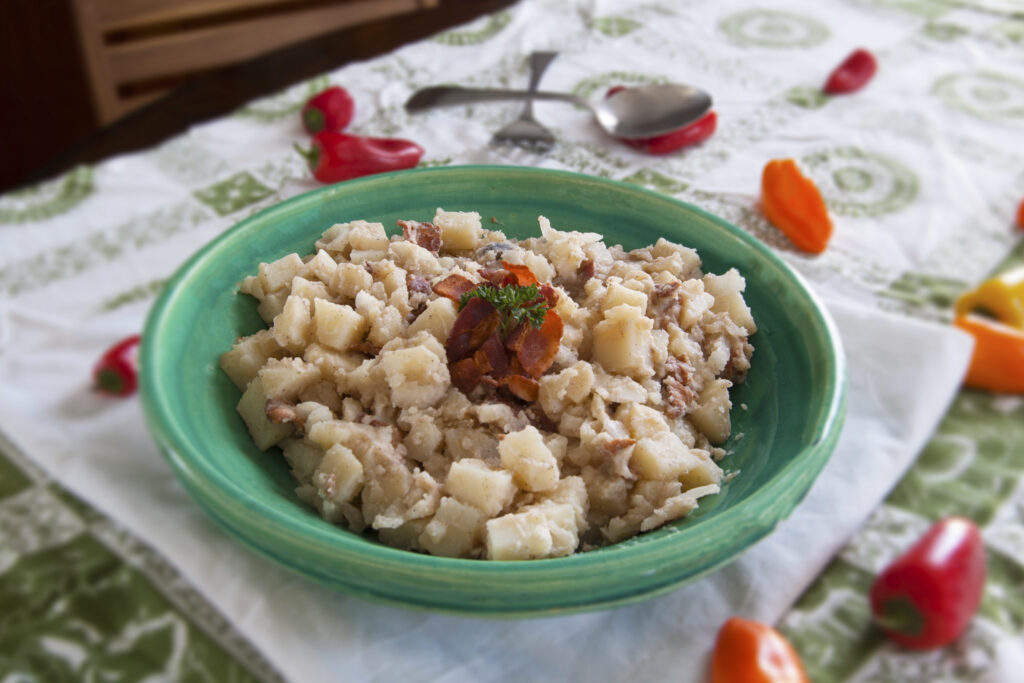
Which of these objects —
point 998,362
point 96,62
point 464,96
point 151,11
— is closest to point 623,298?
point 998,362

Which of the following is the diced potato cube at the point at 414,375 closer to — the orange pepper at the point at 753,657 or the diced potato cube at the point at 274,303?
the diced potato cube at the point at 274,303

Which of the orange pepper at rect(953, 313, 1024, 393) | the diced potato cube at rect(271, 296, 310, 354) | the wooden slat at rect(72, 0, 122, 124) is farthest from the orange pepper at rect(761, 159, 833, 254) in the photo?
the wooden slat at rect(72, 0, 122, 124)

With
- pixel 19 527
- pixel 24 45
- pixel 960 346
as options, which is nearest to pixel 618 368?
pixel 960 346

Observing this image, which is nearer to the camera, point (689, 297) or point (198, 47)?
point (689, 297)

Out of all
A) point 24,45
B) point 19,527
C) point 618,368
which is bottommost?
point 24,45

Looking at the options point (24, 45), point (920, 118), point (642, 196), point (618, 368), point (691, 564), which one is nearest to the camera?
point (691, 564)

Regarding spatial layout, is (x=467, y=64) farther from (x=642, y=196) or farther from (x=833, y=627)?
(x=833, y=627)

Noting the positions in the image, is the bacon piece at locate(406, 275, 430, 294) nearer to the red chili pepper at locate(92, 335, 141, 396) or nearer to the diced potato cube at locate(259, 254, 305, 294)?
the diced potato cube at locate(259, 254, 305, 294)

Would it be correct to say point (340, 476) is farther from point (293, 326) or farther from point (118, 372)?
point (118, 372)
